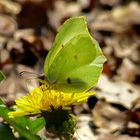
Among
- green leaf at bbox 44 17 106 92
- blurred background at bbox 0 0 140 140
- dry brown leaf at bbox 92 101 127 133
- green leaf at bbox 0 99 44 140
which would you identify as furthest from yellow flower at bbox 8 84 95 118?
dry brown leaf at bbox 92 101 127 133

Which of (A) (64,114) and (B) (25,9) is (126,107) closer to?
(A) (64,114)

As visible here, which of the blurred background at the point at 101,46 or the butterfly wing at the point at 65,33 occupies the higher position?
the butterfly wing at the point at 65,33

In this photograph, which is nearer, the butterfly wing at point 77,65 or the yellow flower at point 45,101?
the yellow flower at point 45,101

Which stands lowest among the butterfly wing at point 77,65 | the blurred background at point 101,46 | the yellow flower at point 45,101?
the blurred background at point 101,46

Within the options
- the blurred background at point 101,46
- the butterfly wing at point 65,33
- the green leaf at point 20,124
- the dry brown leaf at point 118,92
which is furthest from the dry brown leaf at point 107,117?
the butterfly wing at point 65,33

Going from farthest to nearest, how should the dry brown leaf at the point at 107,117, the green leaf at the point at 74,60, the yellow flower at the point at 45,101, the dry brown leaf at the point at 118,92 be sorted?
the dry brown leaf at the point at 118,92, the dry brown leaf at the point at 107,117, the green leaf at the point at 74,60, the yellow flower at the point at 45,101

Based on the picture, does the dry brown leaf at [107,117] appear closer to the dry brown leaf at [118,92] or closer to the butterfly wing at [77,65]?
the dry brown leaf at [118,92]
